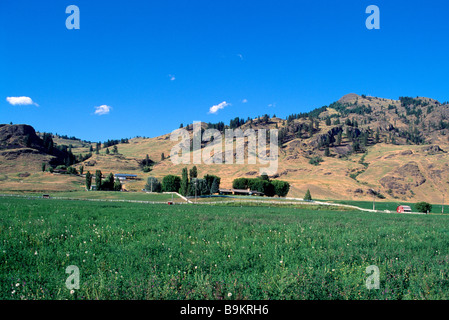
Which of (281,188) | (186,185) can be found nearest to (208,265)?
(186,185)

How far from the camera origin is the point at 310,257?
9.45 m

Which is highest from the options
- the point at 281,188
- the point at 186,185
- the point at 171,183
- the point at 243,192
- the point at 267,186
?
the point at 171,183

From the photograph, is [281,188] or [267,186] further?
[267,186]

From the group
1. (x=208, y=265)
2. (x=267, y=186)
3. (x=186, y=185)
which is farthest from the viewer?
(x=267, y=186)

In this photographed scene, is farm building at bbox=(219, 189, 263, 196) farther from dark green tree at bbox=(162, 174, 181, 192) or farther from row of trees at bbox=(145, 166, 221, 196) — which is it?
dark green tree at bbox=(162, 174, 181, 192)

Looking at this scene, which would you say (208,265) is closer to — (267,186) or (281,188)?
(281,188)

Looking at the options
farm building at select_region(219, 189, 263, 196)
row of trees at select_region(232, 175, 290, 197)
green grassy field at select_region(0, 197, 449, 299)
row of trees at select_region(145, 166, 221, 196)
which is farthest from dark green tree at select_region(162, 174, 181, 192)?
green grassy field at select_region(0, 197, 449, 299)

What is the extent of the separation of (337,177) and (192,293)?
17303cm

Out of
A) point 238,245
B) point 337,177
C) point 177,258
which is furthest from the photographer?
point 337,177

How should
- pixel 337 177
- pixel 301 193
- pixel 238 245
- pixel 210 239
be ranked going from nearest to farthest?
pixel 238 245 < pixel 210 239 < pixel 301 193 < pixel 337 177

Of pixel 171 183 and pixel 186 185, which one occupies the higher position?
pixel 171 183

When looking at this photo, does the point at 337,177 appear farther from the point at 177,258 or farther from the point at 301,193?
the point at 177,258
